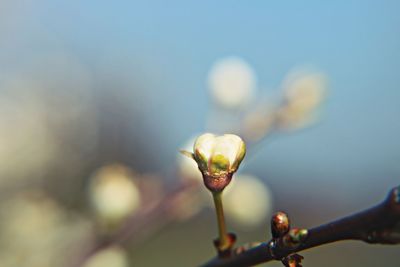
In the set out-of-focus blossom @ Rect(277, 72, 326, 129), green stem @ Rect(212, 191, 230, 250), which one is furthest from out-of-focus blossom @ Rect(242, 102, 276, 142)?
green stem @ Rect(212, 191, 230, 250)

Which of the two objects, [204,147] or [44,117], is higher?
[204,147]

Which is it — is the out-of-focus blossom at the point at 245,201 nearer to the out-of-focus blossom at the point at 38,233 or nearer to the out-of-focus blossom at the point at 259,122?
the out-of-focus blossom at the point at 259,122

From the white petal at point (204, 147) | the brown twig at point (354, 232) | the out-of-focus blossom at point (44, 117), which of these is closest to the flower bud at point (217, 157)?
the white petal at point (204, 147)

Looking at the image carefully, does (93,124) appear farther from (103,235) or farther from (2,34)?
(103,235)

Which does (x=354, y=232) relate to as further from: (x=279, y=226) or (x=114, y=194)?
(x=114, y=194)

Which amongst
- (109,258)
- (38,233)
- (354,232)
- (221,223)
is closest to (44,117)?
(38,233)

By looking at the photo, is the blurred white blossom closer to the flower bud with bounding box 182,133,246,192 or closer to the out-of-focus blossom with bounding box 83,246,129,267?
the out-of-focus blossom with bounding box 83,246,129,267
